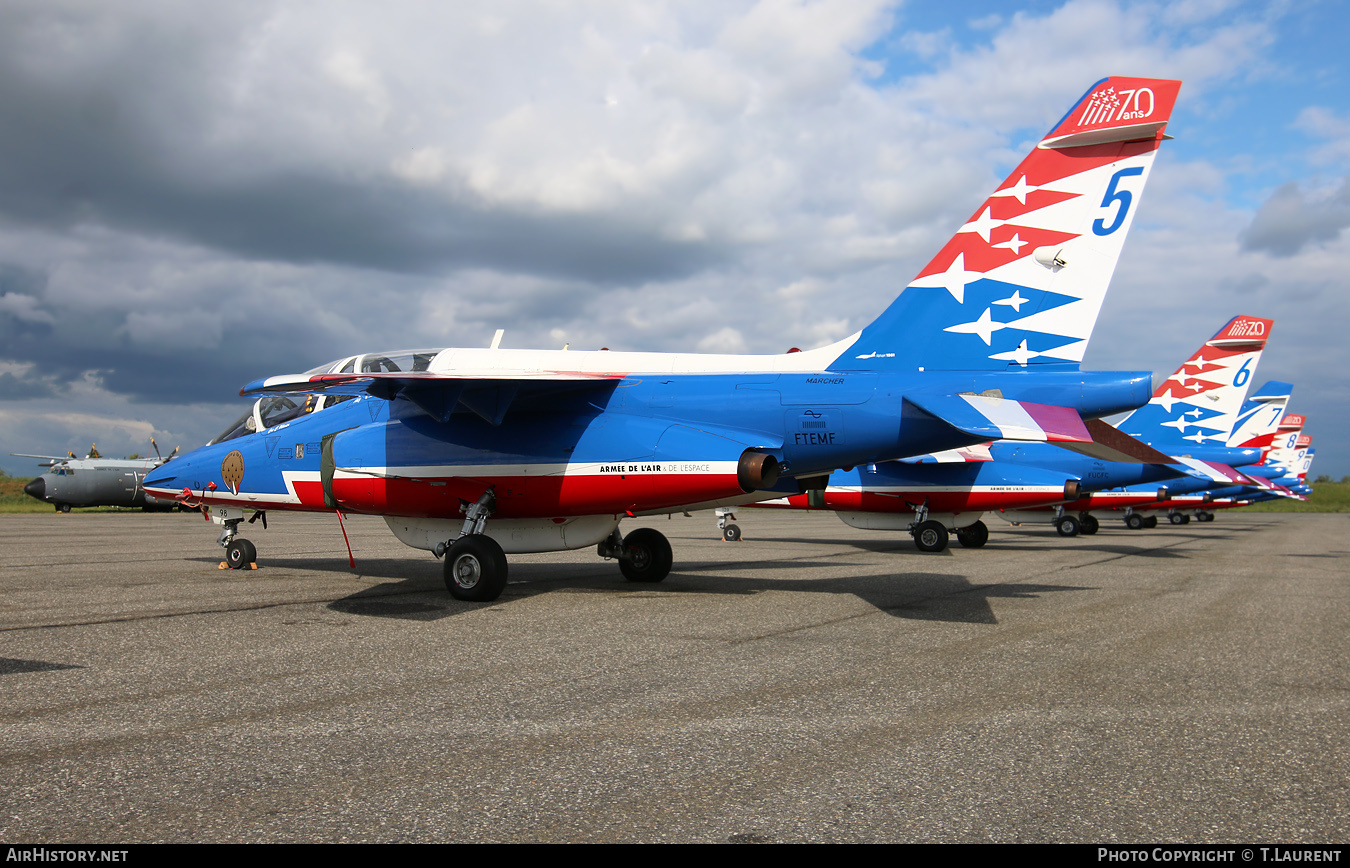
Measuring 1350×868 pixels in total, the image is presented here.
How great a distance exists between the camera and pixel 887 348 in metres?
9.92

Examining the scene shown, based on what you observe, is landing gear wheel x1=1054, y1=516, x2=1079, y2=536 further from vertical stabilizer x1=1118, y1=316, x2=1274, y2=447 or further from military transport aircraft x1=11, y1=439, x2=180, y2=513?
military transport aircraft x1=11, y1=439, x2=180, y2=513

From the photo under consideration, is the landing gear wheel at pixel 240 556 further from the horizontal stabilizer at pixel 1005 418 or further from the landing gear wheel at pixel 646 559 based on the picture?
the horizontal stabilizer at pixel 1005 418

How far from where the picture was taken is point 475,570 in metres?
9.52

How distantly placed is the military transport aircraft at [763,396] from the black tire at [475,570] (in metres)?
0.03

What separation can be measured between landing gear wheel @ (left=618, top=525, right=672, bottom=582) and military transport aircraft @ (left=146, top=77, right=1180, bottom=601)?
1.17 m

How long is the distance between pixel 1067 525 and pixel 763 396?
23262 millimetres

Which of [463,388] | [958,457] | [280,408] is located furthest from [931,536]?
[280,408]

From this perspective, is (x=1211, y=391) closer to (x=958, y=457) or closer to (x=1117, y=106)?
(x=958, y=457)

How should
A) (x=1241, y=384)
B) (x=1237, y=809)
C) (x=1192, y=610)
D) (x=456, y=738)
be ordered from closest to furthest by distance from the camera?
(x=1237, y=809) < (x=456, y=738) < (x=1192, y=610) < (x=1241, y=384)

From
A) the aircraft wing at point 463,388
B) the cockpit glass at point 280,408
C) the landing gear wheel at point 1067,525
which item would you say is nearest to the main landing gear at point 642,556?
the aircraft wing at point 463,388
